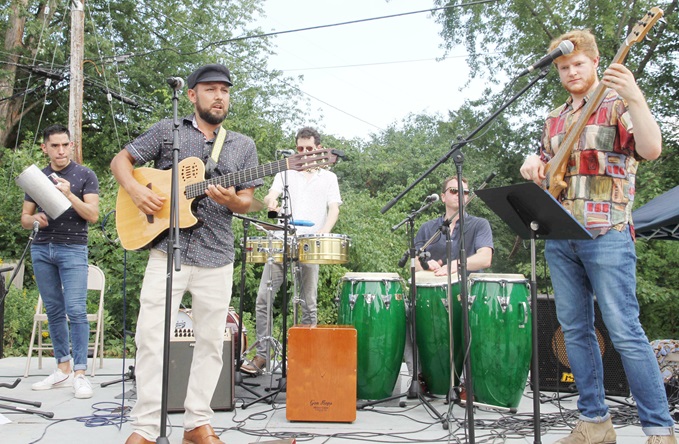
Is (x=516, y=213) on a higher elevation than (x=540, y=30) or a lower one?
lower

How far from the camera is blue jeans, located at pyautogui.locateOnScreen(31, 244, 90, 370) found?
5.02 meters

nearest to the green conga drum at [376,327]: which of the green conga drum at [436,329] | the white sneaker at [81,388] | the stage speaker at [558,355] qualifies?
the green conga drum at [436,329]

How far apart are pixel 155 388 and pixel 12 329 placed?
22.5 feet

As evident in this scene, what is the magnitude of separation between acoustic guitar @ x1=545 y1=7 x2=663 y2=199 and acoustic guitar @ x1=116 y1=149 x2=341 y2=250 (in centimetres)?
119

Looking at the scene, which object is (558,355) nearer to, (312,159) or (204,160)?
(312,159)

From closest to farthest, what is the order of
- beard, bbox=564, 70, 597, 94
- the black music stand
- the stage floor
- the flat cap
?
the black music stand → beard, bbox=564, 70, 597, 94 → the flat cap → the stage floor

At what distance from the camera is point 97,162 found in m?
17.2

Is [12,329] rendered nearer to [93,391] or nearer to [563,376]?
[93,391]

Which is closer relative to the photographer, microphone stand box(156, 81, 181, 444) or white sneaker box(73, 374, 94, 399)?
microphone stand box(156, 81, 181, 444)

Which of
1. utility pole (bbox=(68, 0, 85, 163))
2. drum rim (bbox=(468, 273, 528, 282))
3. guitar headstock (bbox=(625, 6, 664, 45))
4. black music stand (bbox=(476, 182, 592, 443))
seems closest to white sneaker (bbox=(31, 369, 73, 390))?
drum rim (bbox=(468, 273, 528, 282))

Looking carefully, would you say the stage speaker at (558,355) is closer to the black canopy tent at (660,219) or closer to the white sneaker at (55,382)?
the black canopy tent at (660,219)

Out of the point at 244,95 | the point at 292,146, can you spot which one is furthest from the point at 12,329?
the point at 244,95

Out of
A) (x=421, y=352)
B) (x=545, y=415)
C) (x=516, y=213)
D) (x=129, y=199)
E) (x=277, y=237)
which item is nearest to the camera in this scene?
(x=516, y=213)

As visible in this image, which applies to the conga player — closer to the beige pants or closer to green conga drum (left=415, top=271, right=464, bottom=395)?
green conga drum (left=415, top=271, right=464, bottom=395)
